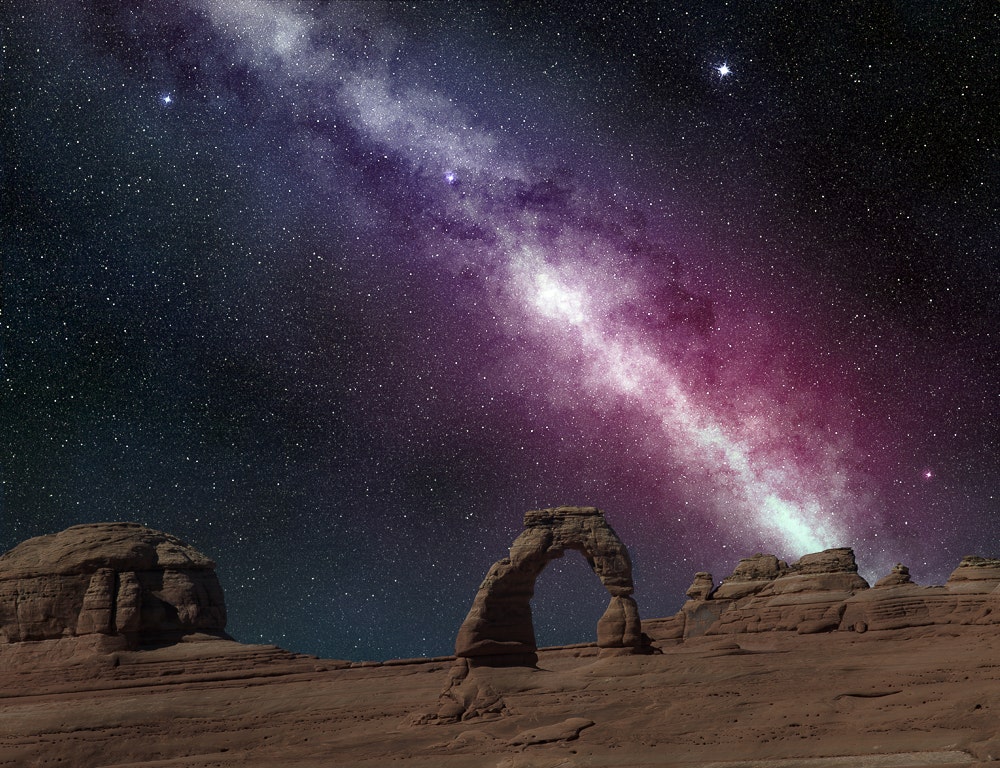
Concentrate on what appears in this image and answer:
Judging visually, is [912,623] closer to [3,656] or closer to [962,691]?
[962,691]

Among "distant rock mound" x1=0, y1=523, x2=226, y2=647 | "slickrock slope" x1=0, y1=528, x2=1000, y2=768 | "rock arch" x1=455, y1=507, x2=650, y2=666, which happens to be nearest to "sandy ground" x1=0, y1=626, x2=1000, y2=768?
"slickrock slope" x1=0, y1=528, x2=1000, y2=768

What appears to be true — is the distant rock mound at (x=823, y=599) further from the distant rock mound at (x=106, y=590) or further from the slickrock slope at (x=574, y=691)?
the distant rock mound at (x=106, y=590)

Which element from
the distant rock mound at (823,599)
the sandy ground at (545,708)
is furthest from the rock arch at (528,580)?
the distant rock mound at (823,599)

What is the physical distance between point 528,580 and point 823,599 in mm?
14574

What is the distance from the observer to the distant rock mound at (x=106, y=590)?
46906 millimetres

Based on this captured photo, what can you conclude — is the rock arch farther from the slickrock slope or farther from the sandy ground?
the sandy ground

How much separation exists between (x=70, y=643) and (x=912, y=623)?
1308 inches

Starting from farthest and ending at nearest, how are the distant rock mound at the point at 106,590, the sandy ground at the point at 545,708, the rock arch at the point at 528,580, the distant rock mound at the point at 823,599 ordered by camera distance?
the distant rock mound at the point at 106,590, the distant rock mound at the point at 823,599, the rock arch at the point at 528,580, the sandy ground at the point at 545,708

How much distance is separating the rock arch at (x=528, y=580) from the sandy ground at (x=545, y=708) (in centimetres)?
150

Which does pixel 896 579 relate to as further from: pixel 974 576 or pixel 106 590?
pixel 106 590

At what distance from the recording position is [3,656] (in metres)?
47.4

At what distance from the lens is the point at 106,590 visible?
47.2m

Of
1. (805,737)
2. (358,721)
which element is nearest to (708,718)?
(805,737)

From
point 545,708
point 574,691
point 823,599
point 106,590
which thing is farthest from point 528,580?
point 106,590
